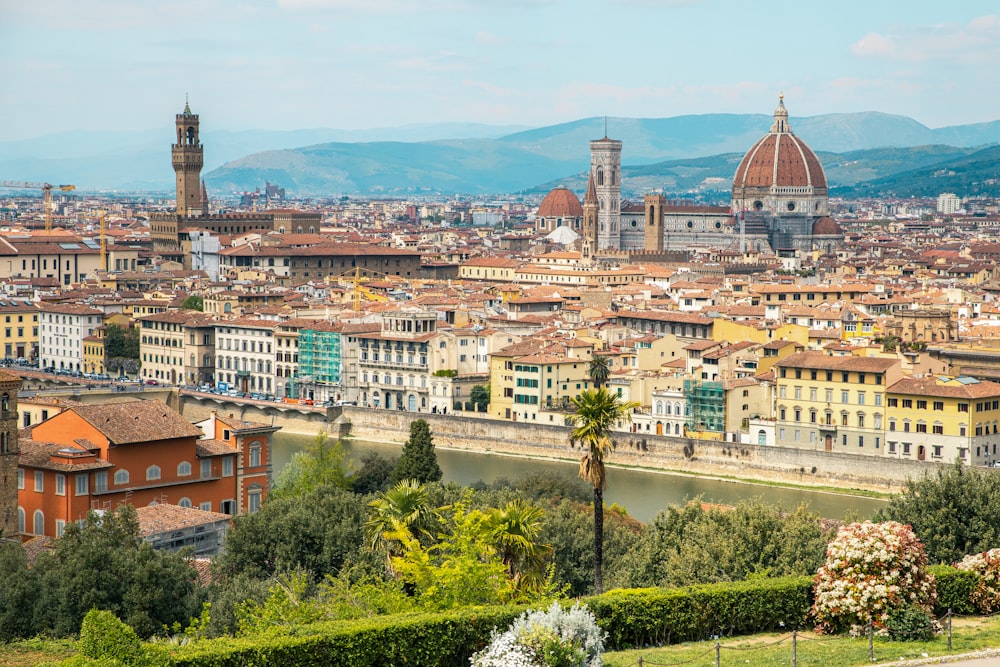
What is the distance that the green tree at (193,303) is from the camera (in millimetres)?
56781

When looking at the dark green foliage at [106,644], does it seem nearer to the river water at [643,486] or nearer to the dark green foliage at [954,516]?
the dark green foliage at [954,516]

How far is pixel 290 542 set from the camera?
19.3 metres

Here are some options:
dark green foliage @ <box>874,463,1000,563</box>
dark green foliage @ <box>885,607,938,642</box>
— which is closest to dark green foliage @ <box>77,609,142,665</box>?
dark green foliage @ <box>885,607,938,642</box>

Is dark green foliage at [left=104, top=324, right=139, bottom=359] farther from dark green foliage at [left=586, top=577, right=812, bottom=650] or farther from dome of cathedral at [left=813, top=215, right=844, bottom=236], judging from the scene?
dome of cathedral at [left=813, top=215, right=844, bottom=236]

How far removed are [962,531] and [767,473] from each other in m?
16.9

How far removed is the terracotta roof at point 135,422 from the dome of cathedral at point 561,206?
98.6 meters

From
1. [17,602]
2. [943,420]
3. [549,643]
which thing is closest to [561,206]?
[943,420]

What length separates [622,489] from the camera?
32.6 metres

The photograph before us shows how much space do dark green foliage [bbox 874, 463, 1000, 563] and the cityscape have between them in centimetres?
4

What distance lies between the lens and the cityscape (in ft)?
42.2

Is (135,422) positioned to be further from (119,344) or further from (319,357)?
(119,344)

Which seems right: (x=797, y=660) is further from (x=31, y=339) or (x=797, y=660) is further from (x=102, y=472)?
(x=31, y=339)

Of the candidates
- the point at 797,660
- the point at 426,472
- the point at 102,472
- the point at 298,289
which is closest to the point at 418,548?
the point at 797,660

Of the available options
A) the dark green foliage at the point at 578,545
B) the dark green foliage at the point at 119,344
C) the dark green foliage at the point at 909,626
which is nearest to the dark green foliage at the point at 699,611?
the dark green foliage at the point at 909,626
